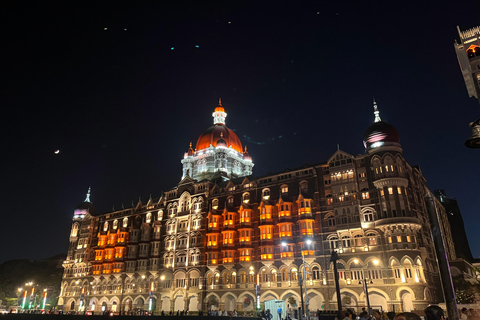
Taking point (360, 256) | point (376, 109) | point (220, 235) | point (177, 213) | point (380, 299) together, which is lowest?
point (380, 299)

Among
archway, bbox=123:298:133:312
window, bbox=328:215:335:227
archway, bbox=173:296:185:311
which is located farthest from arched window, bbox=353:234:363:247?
archway, bbox=123:298:133:312

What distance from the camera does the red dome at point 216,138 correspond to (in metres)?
101

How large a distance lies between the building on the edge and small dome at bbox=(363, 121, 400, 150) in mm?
189

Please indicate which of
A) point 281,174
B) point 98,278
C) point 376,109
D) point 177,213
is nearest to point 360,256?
point 281,174

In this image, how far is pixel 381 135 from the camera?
201 feet

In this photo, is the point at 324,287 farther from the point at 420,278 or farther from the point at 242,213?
the point at 242,213

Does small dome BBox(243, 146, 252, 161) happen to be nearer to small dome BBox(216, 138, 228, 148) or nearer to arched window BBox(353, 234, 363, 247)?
small dome BBox(216, 138, 228, 148)

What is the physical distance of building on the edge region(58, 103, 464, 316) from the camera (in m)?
55.8

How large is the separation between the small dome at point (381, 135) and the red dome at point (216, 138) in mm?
45959

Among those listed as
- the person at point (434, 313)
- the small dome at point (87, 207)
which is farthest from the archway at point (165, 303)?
the person at point (434, 313)

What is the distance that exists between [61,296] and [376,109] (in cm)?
9646

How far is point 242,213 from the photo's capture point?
71812 millimetres

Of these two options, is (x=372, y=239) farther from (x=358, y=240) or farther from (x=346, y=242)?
(x=346, y=242)

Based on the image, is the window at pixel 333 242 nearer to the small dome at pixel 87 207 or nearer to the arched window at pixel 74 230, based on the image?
the small dome at pixel 87 207
